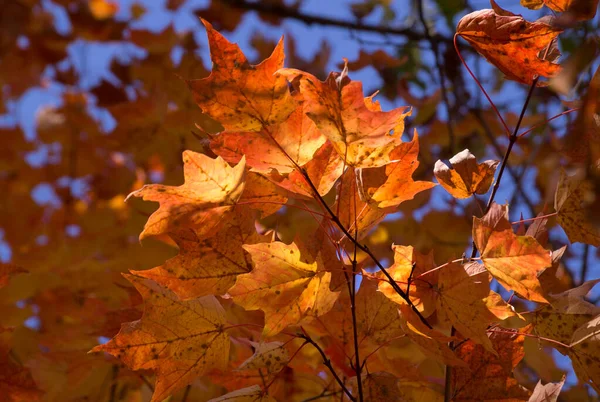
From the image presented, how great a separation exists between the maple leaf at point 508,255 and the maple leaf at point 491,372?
126 mm

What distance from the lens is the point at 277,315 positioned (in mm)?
667

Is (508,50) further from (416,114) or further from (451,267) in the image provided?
(416,114)

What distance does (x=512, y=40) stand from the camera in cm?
67

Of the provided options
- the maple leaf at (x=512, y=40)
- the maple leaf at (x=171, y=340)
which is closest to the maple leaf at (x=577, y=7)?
the maple leaf at (x=512, y=40)

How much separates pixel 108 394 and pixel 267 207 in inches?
30.4

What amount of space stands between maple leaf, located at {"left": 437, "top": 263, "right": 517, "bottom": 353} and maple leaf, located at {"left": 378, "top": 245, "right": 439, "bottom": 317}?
27mm

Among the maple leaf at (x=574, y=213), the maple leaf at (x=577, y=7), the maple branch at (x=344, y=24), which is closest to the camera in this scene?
the maple leaf at (x=577, y=7)

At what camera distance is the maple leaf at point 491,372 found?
2.45 ft

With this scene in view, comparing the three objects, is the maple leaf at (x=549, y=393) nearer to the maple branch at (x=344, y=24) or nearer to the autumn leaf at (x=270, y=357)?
the autumn leaf at (x=270, y=357)

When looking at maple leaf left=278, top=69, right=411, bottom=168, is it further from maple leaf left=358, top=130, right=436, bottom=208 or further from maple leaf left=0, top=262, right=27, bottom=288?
maple leaf left=0, top=262, right=27, bottom=288

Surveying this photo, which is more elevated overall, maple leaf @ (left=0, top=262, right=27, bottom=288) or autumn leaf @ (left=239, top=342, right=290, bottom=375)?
maple leaf @ (left=0, top=262, right=27, bottom=288)

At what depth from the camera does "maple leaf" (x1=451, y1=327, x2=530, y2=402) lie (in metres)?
0.75

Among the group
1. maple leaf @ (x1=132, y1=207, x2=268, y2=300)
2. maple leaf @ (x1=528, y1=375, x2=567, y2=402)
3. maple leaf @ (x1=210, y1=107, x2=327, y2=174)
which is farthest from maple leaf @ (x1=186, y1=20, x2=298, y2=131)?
maple leaf @ (x1=528, y1=375, x2=567, y2=402)

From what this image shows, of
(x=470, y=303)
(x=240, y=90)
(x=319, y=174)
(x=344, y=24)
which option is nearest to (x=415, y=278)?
(x=470, y=303)
